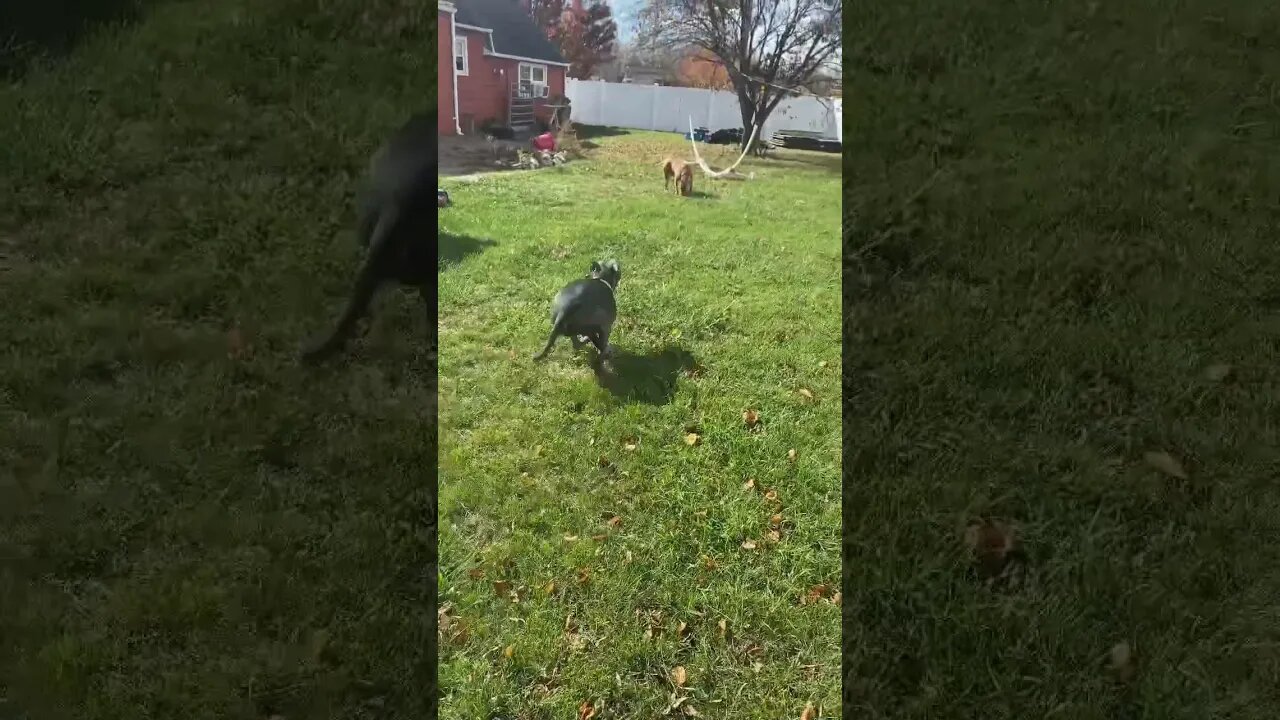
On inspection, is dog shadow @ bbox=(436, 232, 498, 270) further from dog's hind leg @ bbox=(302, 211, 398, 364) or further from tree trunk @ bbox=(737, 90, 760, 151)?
tree trunk @ bbox=(737, 90, 760, 151)

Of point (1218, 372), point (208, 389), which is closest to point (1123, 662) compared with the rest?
point (1218, 372)

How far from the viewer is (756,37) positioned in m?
2.09

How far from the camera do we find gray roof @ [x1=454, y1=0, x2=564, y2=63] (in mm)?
2010

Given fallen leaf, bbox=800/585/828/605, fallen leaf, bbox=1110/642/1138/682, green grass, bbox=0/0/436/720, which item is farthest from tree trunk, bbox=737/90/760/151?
fallen leaf, bbox=1110/642/1138/682

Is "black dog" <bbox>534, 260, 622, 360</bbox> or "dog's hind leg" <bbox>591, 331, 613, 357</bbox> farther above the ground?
"black dog" <bbox>534, 260, 622, 360</bbox>

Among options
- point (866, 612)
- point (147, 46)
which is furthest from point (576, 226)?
point (147, 46)

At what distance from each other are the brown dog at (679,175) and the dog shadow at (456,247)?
0.45 m

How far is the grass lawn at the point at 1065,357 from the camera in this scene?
7.51 feet

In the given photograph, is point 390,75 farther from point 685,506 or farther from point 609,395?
point 685,506

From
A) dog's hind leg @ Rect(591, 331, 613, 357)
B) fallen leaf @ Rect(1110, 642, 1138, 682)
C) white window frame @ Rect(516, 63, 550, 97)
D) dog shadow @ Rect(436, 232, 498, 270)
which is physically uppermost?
white window frame @ Rect(516, 63, 550, 97)

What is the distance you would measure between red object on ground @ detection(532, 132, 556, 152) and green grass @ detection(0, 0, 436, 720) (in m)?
0.30

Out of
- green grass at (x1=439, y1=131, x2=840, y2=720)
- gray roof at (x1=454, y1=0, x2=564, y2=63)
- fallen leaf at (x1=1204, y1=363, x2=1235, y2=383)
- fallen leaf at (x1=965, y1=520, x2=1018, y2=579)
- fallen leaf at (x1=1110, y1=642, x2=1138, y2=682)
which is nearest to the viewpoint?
gray roof at (x1=454, y1=0, x2=564, y2=63)

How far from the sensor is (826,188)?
209 cm

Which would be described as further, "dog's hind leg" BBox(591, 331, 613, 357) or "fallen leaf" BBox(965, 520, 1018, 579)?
"fallen leaf" BBox(965, 520, 1018, 579)
